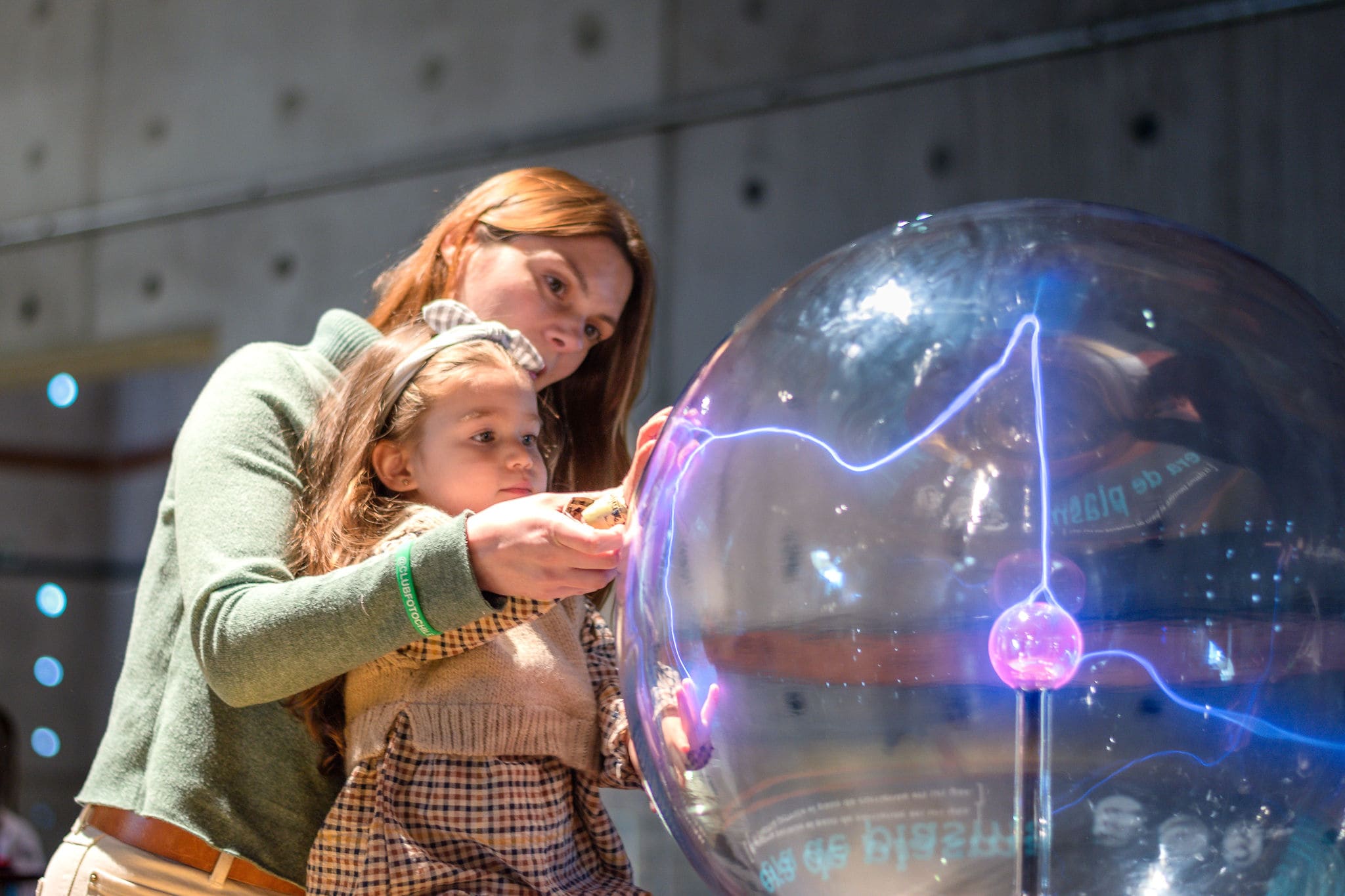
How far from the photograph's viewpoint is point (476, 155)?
158 inches

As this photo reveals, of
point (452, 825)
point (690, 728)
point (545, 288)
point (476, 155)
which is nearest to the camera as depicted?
point (690, 728)

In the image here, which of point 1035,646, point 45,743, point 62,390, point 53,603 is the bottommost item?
point 45,743

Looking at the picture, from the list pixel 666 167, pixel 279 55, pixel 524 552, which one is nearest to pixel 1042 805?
pixel 524 552

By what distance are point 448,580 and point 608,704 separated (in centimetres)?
29

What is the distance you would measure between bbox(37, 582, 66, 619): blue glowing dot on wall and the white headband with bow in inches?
171

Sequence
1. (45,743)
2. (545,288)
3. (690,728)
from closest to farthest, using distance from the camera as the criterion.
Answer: (690,728) < (545,288) < (45,743)

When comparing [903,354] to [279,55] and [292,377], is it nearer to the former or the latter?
[292,377]

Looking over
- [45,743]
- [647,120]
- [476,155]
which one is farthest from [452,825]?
[45,743]

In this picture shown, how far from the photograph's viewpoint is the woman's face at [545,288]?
136cm

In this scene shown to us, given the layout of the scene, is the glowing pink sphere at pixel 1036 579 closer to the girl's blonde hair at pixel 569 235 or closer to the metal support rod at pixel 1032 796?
the metal support rod at pixel 1032 796

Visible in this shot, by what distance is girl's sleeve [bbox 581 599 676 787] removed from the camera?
1143 mm

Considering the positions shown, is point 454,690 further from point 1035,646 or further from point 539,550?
point 1035,646

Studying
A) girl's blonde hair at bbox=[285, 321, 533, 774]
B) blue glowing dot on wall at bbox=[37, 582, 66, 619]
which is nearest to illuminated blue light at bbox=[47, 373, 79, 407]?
blue glowing dot on wall at bbox=[37, 582, 66, 619]

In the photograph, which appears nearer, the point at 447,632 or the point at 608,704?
the point at 447,632
